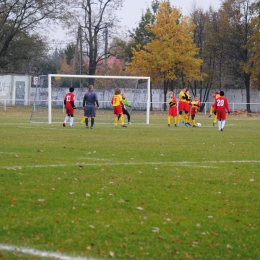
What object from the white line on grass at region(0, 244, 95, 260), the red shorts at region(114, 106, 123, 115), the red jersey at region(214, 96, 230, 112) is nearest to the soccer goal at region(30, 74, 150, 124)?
the red shorts at region(114, 106, 123, 115)

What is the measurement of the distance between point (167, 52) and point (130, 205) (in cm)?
4684

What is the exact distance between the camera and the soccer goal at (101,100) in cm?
3149

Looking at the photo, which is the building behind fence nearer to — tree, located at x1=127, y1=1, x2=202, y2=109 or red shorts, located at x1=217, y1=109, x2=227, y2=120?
tree, located at x1=127, y1=1, x2=202, y2=109

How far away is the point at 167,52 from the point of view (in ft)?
177

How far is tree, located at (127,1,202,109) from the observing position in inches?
2143

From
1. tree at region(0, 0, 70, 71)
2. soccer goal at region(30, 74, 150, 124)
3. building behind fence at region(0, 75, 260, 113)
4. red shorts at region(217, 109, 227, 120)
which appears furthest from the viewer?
tree at region(0, 0, 70, 71)

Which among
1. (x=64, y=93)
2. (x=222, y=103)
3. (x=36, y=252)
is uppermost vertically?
(x=64, y=93)

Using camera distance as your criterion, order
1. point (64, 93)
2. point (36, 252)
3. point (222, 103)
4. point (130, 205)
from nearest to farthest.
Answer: point (36, 252) < point (130, 205) < point (222, 103) < point (64, 93)

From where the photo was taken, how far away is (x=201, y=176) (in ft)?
34.5

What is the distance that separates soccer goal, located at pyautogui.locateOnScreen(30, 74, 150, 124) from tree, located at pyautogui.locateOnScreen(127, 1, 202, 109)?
18.0m

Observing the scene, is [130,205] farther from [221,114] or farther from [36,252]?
[221,114]

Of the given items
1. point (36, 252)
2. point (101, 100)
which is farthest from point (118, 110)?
point (36, 252)

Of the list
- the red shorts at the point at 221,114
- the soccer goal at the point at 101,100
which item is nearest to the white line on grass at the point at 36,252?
the red shorts at the point at 221,114

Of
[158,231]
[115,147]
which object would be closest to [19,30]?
[115,147]
